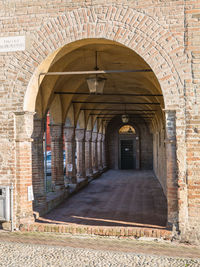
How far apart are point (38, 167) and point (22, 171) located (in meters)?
2.48

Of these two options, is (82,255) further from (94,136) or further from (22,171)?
(94,136)

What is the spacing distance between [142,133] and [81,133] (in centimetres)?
1122

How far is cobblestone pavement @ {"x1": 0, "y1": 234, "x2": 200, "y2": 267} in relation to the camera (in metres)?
4.70

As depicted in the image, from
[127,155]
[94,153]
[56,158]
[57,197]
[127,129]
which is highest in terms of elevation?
[127,129]

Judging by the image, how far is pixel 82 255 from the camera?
506 cm

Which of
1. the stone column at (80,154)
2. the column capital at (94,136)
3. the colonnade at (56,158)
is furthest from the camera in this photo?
the column capital at (94,136)

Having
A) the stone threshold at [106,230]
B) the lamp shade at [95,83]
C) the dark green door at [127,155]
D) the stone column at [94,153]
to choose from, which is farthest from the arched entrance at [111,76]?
the dark green door at [127,155]

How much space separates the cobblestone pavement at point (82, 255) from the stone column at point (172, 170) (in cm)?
57

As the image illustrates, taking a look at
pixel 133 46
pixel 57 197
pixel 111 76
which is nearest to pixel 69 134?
pixel 111 76

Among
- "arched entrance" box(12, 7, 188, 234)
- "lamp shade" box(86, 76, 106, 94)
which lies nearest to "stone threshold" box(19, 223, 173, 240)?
"arched entrance" box(12, 7, 188, 234)

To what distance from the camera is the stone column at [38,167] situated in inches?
335

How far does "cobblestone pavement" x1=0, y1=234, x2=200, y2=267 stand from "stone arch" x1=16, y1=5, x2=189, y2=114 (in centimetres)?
270

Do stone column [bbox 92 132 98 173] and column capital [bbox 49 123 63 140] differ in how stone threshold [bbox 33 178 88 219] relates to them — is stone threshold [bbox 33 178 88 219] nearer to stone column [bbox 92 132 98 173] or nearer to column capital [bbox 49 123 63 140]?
column capital [bbox 49 123 63 140]

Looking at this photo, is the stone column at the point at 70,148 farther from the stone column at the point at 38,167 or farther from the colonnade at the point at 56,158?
the stone column at the point at 38,167
